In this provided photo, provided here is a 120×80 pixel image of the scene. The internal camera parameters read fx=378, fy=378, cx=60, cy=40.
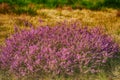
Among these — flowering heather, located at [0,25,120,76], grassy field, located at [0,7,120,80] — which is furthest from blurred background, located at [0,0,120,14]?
flowering heather, located at [0,25,120,76]

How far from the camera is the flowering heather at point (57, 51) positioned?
5.17 m

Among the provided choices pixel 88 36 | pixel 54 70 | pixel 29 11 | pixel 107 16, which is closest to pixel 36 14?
pixel 29 11

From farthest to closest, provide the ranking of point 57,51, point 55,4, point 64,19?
point 55,4 < point 64,19 < point 57,51

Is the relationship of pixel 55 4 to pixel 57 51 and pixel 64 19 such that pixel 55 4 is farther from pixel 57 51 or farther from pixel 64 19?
pixel 57 51

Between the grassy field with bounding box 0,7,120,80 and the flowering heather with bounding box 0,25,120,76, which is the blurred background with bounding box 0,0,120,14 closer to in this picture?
the grassy field with bounding box 0,7,120,80

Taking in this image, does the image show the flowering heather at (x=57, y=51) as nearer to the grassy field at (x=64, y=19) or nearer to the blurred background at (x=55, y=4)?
the grassy field at (x=64, y=19)

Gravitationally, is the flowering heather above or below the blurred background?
above

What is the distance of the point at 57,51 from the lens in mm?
5535

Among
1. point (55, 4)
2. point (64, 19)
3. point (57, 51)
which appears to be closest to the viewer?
point (57, 51)

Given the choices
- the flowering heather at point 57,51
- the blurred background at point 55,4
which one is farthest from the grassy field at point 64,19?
the flowering heather at point 57,51

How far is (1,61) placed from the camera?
5.43 m

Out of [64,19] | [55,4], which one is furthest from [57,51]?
[55,4]

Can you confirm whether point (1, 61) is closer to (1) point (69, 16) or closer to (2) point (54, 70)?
(2) point (54, 70)

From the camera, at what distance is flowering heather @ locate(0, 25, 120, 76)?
203 inches
